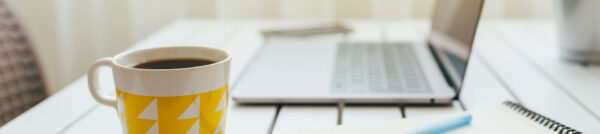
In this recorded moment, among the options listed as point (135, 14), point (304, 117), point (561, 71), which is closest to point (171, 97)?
point (304, 117)

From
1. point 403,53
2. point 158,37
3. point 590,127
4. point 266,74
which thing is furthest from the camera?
point 158,37

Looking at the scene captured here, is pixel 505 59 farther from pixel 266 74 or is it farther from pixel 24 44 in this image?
pixel 24 44

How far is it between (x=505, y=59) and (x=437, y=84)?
0.27m

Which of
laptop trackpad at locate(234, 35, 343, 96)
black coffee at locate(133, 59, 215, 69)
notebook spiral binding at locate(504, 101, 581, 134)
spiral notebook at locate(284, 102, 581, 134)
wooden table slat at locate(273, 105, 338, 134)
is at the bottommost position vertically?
wooden table slat at locate(273, 105, 338, 134)

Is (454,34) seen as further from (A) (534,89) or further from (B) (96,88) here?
(B) (96,88)

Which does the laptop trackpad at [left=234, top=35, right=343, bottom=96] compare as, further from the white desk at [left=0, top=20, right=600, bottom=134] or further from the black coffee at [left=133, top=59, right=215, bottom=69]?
the black coffee at [left=133, top=59, right=215, bottom=69]

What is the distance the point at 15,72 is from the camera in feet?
2.49

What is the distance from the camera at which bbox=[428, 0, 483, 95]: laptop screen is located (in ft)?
1.69

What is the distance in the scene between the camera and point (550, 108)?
0.50 metres

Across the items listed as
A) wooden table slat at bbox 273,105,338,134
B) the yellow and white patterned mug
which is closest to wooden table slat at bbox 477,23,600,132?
wooden table slat at bbox 273,105,338,134

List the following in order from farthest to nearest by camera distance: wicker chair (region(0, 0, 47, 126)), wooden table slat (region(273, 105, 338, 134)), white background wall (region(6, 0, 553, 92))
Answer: white background wall (region(6, 0, 553, 92)), wicker chair (region(0, 0, 47, 126)), wooden table slat (region(273, 105, 338, 134))

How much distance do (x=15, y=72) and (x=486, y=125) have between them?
0.70 m

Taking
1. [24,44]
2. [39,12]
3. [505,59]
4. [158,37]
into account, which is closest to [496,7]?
[505,59]

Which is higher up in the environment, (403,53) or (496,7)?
(496,7)
